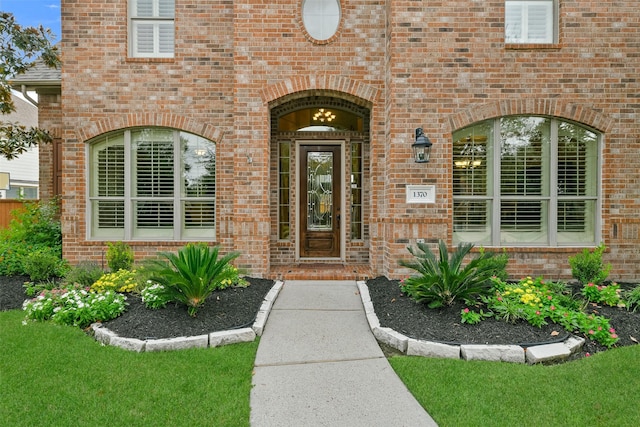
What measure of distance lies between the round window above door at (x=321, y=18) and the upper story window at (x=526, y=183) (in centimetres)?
276

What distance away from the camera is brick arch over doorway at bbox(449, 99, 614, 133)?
593cm

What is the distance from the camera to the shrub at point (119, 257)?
Answer: 6.00 meters

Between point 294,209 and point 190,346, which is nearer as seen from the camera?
point 190,346

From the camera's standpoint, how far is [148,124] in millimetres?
6539

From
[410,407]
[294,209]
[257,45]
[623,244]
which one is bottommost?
[410,407]

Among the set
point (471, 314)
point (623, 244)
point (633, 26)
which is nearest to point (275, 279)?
point (471, 314)

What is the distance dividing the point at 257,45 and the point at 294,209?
118 inches

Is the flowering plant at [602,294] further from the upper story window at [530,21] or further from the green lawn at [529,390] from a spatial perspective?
the upper story window at [530,21]

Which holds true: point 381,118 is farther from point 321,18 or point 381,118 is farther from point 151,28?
point 151,28

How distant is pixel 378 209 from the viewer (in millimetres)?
6500

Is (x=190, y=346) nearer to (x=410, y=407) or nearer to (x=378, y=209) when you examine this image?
(x=410, y=407)

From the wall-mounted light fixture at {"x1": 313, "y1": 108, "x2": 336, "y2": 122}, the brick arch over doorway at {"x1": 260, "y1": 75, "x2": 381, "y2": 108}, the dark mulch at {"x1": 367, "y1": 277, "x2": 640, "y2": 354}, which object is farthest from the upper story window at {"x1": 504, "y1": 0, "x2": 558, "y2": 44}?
the dark mulch at {"x1": 367, "y1": 277, "x2": 640, "y2": 354}

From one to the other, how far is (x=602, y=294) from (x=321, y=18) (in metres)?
5.77

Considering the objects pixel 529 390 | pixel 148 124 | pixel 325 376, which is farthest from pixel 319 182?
pixel 529 390
